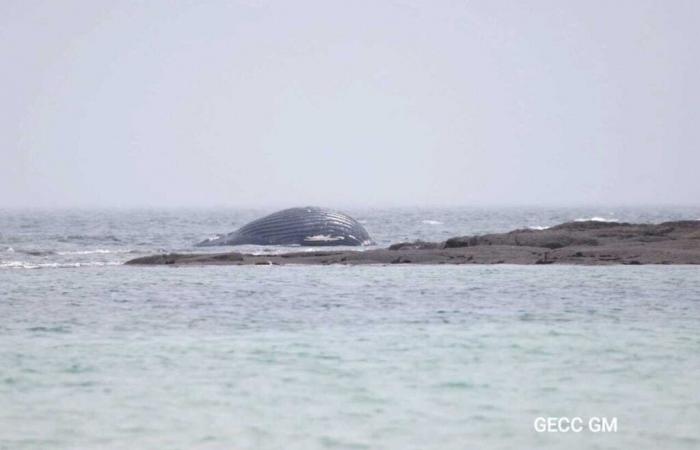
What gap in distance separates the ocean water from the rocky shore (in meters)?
4.48

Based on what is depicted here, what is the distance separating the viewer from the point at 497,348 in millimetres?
16250

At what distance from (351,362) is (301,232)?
34916 millimetres

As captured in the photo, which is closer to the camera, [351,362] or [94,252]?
[351,362]

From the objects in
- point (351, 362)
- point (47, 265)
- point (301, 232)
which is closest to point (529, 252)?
point (47, 265)

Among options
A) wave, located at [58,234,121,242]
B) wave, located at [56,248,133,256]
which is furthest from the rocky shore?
wave, located at [58,234,121,242]

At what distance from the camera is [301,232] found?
50.0 meters

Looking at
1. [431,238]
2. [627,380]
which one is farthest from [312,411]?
[431,238]

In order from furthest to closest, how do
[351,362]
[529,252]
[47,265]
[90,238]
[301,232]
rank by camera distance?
[90,238]
[301,232]
[47,265]
[529,252]
[351,362]

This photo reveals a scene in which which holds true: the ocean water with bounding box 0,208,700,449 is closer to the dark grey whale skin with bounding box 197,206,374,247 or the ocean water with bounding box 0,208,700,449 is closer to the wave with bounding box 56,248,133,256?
the wave with bounding box 56,248,133,256

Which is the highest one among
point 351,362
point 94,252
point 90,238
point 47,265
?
point 90,238

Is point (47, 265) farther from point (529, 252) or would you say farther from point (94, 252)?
point (529, 252)

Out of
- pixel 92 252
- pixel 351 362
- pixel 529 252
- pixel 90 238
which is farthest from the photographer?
pixel 90 238

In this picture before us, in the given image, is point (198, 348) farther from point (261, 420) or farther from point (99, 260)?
point (99, 260)

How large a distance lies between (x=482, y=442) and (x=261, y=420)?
219cm
